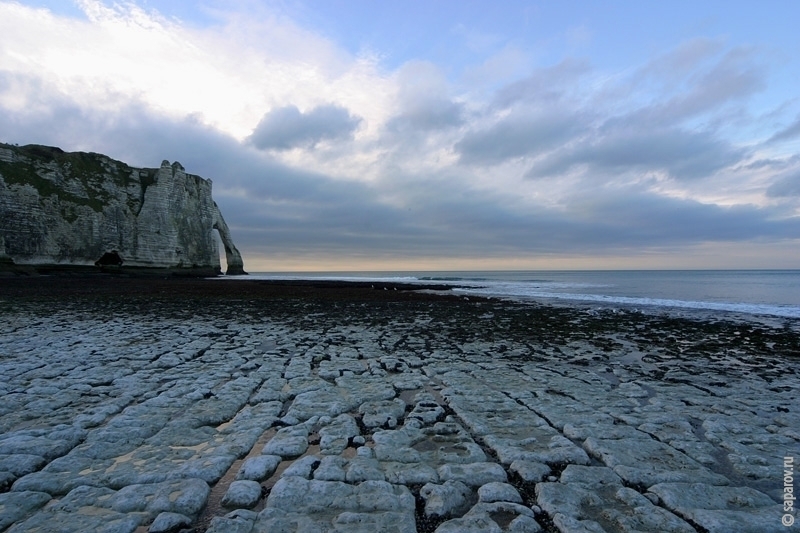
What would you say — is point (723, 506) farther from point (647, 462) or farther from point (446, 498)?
point (446, 498)

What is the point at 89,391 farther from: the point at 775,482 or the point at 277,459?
the point at 775,482

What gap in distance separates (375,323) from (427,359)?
6.69 m

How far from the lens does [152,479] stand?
366 cm

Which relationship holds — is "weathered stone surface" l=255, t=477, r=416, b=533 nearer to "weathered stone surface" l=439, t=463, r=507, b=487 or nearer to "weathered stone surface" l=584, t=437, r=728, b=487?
"weathered stone surface" l=439, t=463, r=507, b=487

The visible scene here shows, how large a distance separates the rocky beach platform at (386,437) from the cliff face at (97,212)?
49.0m

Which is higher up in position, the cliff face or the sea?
the cliff face

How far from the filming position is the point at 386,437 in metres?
4.80

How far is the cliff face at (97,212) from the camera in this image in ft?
153

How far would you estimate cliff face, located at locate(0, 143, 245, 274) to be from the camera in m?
46.8

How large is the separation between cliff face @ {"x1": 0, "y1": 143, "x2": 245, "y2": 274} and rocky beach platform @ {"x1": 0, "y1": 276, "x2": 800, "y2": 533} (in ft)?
161

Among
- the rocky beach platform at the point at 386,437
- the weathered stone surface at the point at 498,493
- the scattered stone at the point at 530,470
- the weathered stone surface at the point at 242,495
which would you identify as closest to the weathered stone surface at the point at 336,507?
the rocky beach platform at the point at 386,437

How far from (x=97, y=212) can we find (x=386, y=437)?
Result: 62.5 metres
